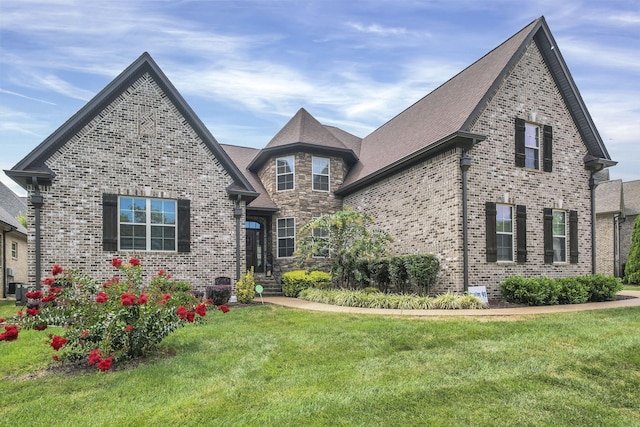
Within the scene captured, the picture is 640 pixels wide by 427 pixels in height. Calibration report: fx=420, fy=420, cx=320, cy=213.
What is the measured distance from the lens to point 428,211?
13.0 meters

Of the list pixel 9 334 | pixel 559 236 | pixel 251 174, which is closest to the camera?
pixel 9 334

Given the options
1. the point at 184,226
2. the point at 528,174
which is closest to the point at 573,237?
the point at 528,174

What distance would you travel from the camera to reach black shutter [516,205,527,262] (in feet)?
41.5

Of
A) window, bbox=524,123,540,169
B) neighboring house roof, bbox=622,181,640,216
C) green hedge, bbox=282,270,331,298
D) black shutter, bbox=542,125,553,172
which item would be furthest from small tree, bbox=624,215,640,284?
green hedge, bbox=282,270,331,298

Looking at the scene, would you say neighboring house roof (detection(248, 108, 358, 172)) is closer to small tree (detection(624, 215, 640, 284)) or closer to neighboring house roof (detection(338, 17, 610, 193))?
neighboring house roof (detection(338, 17, 610, 193))

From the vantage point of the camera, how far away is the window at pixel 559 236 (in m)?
13.7

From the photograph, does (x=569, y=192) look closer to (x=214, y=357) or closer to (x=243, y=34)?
(x=243, y=34)

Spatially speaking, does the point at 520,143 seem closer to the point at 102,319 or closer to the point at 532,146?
the point at 532,146

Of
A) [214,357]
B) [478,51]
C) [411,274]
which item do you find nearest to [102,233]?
[214,357]

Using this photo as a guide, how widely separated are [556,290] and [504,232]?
7.16 ft

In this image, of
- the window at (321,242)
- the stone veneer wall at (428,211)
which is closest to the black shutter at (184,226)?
the window at (321,242)

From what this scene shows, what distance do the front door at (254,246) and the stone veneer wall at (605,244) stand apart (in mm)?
21183

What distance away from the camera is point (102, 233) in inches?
473

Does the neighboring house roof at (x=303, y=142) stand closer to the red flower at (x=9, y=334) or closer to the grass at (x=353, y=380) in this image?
the grass at (x=353, y=380)
